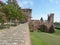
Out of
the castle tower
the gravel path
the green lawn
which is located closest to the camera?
the gravel path

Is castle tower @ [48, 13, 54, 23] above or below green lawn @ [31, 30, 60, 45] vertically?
above

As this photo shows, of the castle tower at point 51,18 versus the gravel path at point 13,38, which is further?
the castle tower at point 51,18

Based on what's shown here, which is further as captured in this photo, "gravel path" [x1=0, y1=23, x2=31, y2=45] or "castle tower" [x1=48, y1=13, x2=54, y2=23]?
"castle tower" [x1=48, y1=13, x2=54, y2=23]

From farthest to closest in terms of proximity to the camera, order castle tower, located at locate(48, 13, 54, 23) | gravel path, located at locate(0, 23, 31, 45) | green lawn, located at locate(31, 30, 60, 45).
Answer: castle tower, located at locate(48, 13, 54, 23) → green lawn, located at locate(31, 30, 60, 45) → gravel path, located at locate(0, 23, 31, 45)

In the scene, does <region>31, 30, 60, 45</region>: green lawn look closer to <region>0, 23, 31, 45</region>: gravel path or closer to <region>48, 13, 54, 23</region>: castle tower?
<region>0, 23, 31, 45</region>: gravel path

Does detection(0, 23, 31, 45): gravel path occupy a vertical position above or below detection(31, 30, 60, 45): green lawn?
above

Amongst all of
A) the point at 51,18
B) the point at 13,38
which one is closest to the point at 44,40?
the point at 13,38

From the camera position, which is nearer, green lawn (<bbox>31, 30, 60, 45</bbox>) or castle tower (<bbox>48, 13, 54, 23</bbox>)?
green lawn (<bbox>31, 30, 60, 45</bbox>)

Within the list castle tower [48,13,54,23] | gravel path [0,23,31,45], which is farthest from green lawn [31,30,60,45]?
castle tower [48,13,54,23]

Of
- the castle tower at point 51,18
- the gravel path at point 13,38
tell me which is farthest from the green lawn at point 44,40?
the castle tower at point 51,18

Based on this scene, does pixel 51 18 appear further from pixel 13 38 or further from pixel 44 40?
pixel 13 38

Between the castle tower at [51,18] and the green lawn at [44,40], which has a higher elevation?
the castle tower at [51,18]

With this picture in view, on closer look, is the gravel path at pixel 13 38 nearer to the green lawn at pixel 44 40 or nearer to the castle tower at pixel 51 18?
the green lawn at pixel 44 40

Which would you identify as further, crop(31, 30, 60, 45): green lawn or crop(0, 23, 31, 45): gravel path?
crop(31, 30, 60, 45): green lawn
